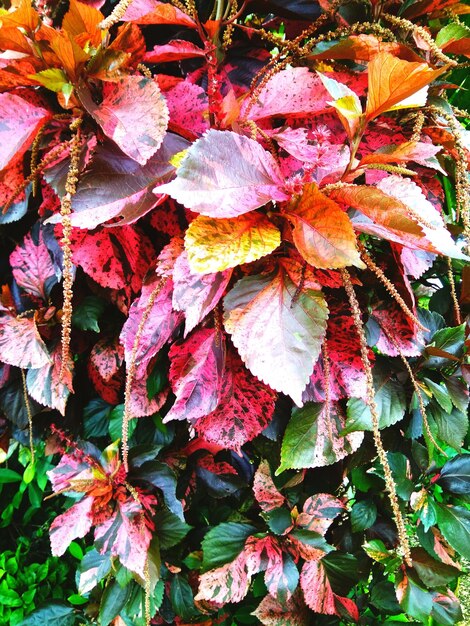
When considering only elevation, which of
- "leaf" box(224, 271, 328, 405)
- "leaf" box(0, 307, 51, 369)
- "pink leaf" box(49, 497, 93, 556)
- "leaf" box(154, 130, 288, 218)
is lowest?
"pink leaf" box(49, 497, 93, 556)

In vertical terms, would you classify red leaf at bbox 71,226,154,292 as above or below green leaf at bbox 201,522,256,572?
above

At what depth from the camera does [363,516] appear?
2.45ft

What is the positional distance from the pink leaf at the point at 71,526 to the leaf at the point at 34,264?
291 mm

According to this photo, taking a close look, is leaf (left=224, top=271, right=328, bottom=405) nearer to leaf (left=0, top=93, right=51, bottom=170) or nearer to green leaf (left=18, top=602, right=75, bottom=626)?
leaf (left=0, top=93, right=51, bottom=170)

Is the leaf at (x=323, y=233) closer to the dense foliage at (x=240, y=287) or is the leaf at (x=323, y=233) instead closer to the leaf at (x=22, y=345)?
the dense foliage at (x=240, y=287)

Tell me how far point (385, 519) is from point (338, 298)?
16.1 inches

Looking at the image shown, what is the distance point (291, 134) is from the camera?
0.52 metres

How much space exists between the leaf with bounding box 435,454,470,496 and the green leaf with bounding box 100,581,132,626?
496 millimetres

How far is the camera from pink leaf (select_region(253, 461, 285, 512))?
2.42 feet

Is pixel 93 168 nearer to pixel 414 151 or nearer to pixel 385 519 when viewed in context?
pixel 414 151

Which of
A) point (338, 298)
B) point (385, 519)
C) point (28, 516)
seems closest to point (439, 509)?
point (385, 519)

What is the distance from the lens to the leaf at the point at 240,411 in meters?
0.58

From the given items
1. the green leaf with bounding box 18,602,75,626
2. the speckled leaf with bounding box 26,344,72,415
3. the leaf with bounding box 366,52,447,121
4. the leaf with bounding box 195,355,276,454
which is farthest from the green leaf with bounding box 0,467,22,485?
the leaf with bounding box 366,52,447,121

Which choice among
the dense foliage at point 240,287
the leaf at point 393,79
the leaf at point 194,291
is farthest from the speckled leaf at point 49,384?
the leaf at point 393,79
